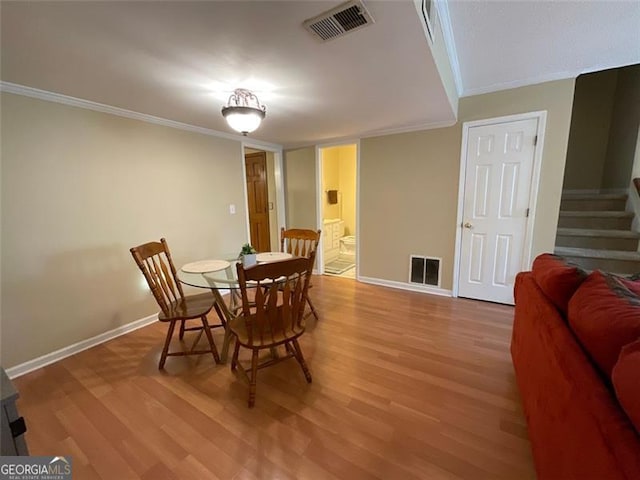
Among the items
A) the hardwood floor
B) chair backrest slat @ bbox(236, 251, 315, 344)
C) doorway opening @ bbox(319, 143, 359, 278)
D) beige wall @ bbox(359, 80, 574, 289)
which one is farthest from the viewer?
doorway opening @ bbox(319, 143, 359, 278)

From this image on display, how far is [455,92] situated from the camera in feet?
8.87

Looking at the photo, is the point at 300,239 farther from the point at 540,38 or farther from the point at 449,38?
the point at 540,38

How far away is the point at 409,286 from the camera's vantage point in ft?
11.7

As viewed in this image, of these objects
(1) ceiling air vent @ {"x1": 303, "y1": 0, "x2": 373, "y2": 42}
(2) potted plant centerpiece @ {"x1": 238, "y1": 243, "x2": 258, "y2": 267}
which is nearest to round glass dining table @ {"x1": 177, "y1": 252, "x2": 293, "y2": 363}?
(2) potted plant centerpiece @ {"x1": 238, "y1": 243, "x2": 258, "y2": 267}

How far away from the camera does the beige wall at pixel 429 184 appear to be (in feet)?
8.53

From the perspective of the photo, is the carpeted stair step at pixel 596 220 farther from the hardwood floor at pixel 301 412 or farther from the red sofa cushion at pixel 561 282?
the red sofa cushion at pixel 561 282

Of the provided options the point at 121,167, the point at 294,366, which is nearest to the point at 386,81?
the point at 294,366

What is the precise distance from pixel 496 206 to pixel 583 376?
98.8 inches

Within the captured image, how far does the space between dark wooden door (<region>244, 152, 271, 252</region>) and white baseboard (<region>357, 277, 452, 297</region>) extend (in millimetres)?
1924

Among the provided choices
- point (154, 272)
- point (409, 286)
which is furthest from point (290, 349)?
point (409, 286)

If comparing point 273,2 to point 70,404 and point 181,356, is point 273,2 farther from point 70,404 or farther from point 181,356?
point 70,404

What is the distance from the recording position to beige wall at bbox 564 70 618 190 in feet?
12.4

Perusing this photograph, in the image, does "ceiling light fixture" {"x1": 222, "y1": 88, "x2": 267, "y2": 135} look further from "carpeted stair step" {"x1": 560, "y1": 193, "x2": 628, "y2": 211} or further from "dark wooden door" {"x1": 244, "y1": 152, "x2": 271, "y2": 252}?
"carpeted stair step" {"x1": 560, "y1": 193, "x2": 628, "y2": 211}

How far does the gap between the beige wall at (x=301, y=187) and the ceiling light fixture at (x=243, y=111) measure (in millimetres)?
2063
